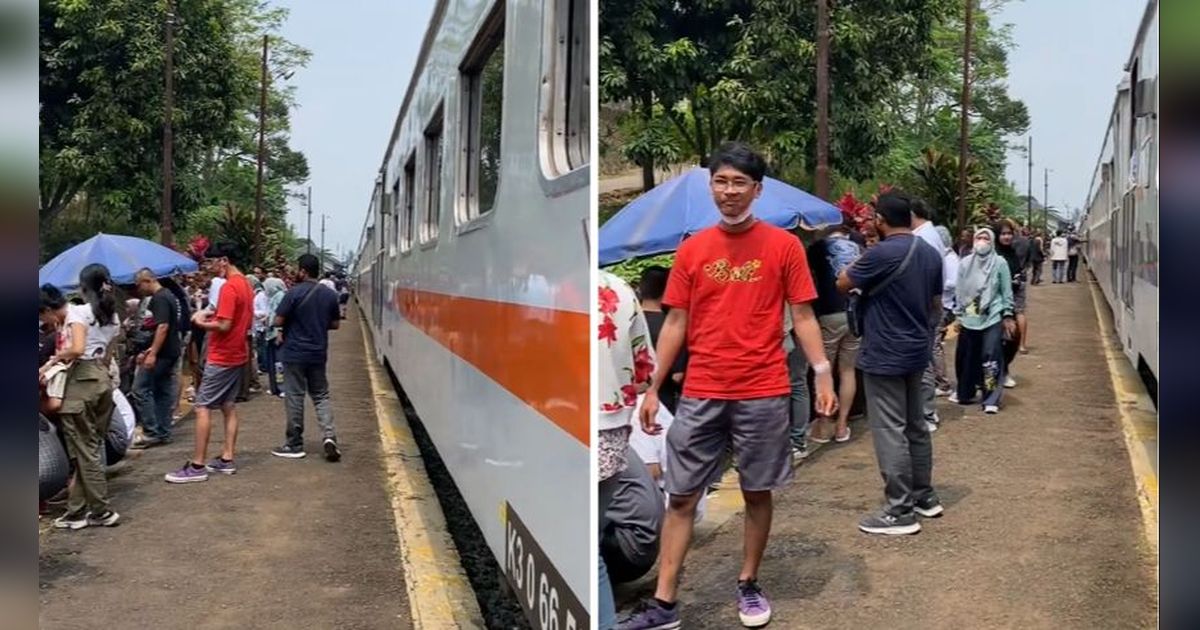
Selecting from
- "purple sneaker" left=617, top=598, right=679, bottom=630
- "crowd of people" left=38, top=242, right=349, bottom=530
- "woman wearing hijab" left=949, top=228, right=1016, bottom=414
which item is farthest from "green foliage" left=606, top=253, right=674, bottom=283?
"woman wearing hijab" left=949, top=228, right=1016, bottom=414

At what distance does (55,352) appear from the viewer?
469 centimetres

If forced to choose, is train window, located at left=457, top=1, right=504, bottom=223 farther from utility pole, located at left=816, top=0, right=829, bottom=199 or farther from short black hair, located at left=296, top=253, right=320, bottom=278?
short black hair, located at left=296, top=253, right=320, bottom=278

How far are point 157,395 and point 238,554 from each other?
2.71 metres

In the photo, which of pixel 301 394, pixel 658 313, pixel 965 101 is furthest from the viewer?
pixel 301 394

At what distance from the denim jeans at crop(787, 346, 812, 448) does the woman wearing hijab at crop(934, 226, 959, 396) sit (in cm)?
71

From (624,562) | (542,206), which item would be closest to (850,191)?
(542,206)

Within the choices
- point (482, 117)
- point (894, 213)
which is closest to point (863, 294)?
point (894, 213)

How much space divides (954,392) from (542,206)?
5282mm

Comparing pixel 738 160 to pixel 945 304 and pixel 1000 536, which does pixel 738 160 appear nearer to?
pixel 1000 536

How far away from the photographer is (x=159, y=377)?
7438mm

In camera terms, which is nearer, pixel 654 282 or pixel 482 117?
pixel 654 282

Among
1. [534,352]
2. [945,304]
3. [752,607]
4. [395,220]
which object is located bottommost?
[752,607]

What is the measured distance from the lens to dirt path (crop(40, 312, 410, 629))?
4391mm

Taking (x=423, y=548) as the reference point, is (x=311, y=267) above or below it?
above
